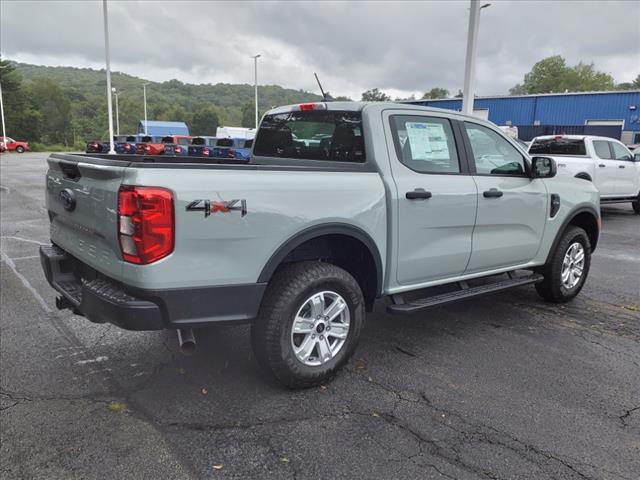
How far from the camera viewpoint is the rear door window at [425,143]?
12.6 ft

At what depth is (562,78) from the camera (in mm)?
87688

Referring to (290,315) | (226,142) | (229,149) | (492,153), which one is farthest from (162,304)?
(226,142)

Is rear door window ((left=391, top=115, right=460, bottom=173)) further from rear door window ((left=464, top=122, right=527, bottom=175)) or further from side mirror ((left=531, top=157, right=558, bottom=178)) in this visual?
side mirror ((left=531, top=157, right=558, bottom=178))

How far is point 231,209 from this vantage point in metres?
2.84

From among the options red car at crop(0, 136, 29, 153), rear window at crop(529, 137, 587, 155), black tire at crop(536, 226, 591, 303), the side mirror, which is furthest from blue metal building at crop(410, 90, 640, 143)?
red car at crop(0, 136, 29, 153)

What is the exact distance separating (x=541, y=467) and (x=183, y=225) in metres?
2.21

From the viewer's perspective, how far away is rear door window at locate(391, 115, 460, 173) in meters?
3.84

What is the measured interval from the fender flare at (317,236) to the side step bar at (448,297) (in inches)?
7.7

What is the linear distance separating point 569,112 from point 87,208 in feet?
116

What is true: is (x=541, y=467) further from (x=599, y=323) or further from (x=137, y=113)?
(x=137, y=113)

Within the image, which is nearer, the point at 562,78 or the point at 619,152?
the point at 619,152

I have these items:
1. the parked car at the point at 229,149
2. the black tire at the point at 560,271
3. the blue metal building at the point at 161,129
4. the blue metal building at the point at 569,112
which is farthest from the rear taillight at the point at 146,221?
the blue metal building at the point at 161,129

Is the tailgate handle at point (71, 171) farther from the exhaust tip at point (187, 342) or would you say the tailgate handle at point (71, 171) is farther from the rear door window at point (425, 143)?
the rear door window at point (425, 143)

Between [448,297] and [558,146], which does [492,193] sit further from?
[558,146]
